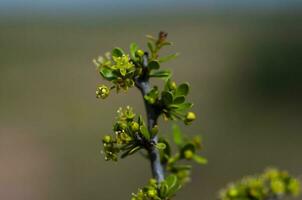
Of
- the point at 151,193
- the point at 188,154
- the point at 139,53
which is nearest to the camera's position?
the point at 151,193

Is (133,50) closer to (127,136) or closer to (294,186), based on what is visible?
(127,136)

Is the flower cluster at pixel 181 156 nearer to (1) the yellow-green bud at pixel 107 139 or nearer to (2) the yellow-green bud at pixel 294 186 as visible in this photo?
(1) the yellow-green bud at pixel 107 139

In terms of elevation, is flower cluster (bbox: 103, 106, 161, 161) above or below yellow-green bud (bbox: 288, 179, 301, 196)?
above

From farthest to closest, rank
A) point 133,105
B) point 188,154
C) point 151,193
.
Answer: point 133,105 → point 188,154 → point 151,193

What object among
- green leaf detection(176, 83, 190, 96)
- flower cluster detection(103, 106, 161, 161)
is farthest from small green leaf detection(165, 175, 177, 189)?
green leaf detection(176, 83, 190, 96)

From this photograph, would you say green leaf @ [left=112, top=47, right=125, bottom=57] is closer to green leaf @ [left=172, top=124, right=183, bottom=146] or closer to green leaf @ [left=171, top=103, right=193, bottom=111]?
green leaf @ [left=171, top=103, right=193, bottom=111]

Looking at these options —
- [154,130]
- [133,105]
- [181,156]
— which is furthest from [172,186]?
[133,105]

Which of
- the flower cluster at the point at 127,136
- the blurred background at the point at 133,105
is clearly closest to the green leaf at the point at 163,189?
the flower cluster at the point at 127,136
